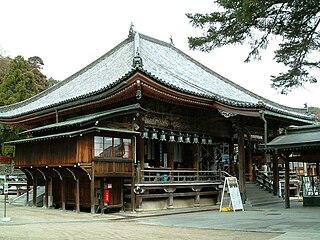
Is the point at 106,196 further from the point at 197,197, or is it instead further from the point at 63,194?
A: the point at 197,197

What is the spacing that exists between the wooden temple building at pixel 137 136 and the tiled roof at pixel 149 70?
0.47 ft

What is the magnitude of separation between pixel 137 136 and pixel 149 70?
4.13 metres

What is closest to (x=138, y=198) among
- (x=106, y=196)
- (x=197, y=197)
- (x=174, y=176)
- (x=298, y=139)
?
(x=106, y=196)

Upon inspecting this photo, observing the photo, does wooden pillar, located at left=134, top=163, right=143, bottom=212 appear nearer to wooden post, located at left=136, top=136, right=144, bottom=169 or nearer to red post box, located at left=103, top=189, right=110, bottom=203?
wooden post, located at left=136, top=136, right=144, bottom=169

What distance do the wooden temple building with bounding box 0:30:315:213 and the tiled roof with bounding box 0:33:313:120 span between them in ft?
0.47

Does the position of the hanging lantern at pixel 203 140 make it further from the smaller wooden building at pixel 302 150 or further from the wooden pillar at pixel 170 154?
the smaller wooden building at pixel 302 150

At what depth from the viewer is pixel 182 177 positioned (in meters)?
21.2

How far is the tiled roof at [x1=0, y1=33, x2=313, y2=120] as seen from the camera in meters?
22.7

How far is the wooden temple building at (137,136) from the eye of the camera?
18.1 metres

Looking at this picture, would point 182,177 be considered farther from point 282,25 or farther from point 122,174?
point 282,25

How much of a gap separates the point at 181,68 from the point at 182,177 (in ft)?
29.3

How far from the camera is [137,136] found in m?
19.6

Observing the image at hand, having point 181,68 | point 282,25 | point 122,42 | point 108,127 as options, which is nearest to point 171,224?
point 108,127

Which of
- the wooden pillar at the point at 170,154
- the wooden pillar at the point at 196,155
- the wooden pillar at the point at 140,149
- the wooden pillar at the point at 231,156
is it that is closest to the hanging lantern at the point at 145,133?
the wooden pillar at the point at 140,149
